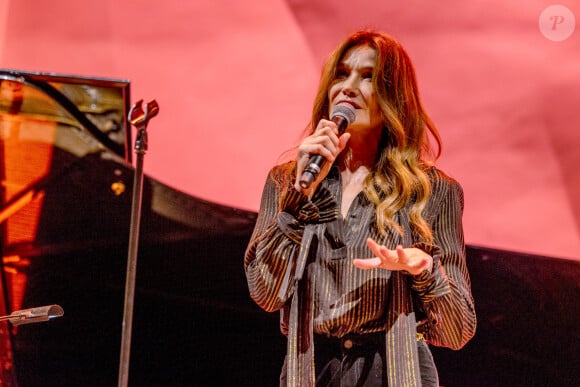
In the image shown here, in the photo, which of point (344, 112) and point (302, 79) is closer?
point (344, 112)

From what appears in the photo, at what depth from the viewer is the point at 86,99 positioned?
2783mm

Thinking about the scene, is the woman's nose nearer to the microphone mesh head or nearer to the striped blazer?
the microphone mesh head

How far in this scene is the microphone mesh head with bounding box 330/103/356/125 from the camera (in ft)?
4.67

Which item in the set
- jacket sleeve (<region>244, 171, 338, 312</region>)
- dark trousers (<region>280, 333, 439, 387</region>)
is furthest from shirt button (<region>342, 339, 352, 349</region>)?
jacket sleeve (<region>244, 171, 338, 312</region>)

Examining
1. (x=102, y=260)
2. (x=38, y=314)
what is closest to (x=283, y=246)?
(x=38, y=314)

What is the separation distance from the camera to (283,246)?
1374 millimetres

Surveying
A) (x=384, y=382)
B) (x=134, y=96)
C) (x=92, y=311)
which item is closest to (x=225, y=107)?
(x=134, y=96)

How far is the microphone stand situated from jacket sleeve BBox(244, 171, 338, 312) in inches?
11.3

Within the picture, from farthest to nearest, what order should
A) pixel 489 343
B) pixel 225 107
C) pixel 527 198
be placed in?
pixel 225 107 → pixel 527 198 → pixel 489 343

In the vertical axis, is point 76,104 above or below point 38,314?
above

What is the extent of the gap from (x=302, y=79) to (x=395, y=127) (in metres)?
1.52

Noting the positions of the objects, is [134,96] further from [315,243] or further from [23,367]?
[315,243]

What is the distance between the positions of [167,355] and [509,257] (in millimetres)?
1388

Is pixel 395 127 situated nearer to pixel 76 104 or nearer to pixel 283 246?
pixel 283 246
